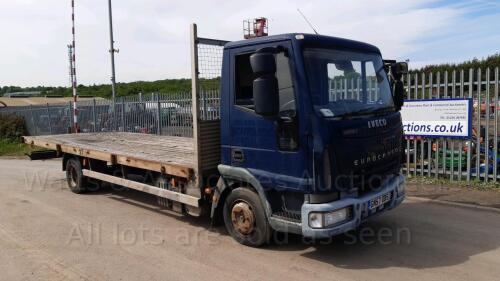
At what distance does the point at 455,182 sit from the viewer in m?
8.74

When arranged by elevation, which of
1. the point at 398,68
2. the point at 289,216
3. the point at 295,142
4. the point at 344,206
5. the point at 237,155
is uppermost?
the point at 398,68

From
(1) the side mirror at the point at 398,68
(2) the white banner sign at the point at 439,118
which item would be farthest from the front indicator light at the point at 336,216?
(2) the white banner sign at the point at 439,118

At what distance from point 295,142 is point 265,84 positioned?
2.16 feet

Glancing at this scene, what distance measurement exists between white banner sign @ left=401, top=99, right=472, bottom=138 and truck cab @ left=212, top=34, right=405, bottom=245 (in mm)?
3730

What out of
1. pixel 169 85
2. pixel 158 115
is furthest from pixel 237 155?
pixel 169 85

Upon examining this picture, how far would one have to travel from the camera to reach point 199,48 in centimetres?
556

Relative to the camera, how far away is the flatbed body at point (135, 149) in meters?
6.20

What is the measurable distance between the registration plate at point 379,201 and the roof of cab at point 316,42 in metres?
1.69

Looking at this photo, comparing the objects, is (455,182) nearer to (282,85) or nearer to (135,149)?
(282,85)

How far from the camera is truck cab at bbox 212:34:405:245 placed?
4488mm

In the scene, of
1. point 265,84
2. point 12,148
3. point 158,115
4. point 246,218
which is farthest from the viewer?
point 12,148

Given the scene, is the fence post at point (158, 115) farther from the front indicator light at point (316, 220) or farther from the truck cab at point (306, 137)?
the front indicator light at point (316, 220)

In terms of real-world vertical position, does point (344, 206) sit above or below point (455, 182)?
above

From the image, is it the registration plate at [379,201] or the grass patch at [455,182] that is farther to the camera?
the grass patch at [455,182]
